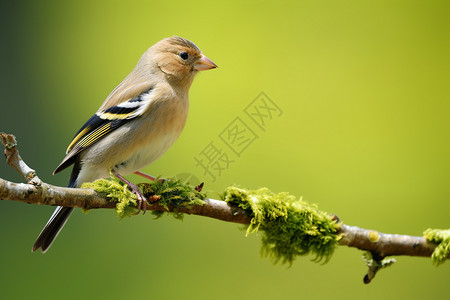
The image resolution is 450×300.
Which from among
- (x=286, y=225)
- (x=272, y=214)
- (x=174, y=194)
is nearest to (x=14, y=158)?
(x=174, y=194)

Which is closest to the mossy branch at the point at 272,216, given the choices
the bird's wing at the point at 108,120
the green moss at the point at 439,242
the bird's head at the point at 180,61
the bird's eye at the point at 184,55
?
the green moss at the point at 439,242

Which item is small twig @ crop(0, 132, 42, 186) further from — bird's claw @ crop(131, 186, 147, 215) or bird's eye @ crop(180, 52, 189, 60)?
bird's eye @ crop(180, 52, 189, 60)

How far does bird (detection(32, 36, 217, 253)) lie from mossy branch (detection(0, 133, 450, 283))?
0.45 meters

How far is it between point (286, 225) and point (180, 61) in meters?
1.56

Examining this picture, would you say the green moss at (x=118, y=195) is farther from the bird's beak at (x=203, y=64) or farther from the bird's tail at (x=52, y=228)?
the bird's beak at (x=203, y=64)

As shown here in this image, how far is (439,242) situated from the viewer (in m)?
3.17

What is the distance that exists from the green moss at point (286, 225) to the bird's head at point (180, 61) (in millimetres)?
1239

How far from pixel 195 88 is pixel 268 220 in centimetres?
230

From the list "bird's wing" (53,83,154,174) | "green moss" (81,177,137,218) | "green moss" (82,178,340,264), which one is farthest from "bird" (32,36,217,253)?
"green moss" (81,177,137,218)

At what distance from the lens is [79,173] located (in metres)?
3.37

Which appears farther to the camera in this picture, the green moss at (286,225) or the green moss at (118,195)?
the green moss at (286,225)

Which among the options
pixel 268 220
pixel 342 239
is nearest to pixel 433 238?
pixel 342 239

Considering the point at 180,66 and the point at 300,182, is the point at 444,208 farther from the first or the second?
the point at 180,66

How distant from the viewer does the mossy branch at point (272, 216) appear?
257cm
